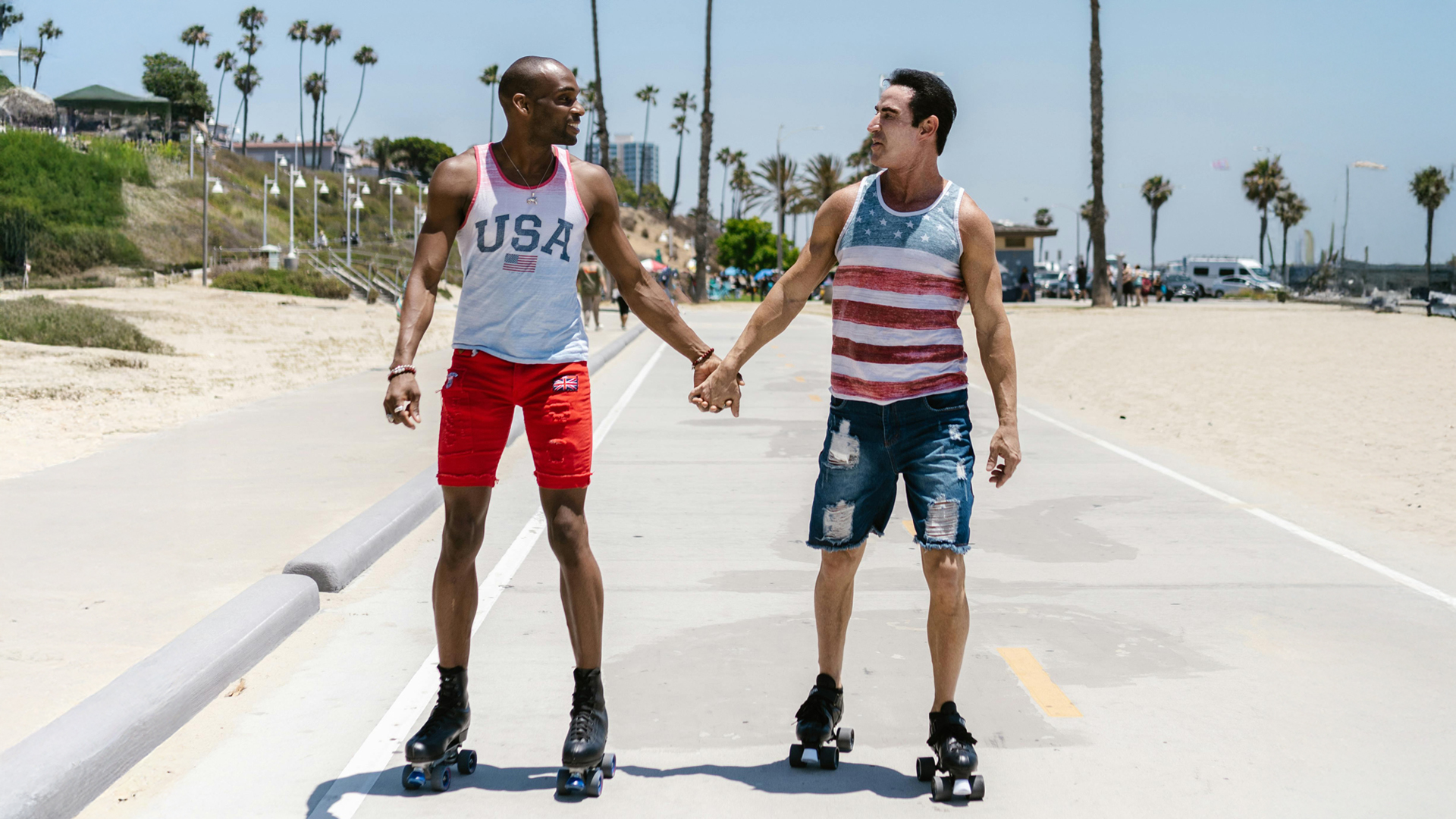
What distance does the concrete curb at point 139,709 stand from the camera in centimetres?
385

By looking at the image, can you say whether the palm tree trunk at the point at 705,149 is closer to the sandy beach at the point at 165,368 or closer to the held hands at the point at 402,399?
the sandy beach at the point at 165,368

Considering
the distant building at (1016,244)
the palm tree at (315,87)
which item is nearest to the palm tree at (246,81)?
the palm tree at (315,87)

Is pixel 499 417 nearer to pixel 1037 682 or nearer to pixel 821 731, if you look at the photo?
pixel 821 731

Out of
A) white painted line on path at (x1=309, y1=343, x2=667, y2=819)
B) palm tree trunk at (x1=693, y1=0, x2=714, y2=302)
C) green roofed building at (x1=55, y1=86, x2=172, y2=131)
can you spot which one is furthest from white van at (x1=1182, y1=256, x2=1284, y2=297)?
white painted line on path at (x1=309, y1=343, x2=667, y2=819)

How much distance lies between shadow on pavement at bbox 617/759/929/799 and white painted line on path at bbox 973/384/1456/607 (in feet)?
12.2

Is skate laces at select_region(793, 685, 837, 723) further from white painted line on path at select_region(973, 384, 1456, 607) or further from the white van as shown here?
the white van

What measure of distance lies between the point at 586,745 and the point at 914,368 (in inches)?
57.9

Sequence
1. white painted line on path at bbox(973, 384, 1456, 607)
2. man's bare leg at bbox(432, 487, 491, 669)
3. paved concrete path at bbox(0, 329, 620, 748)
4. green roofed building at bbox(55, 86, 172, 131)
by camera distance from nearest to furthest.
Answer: man's bare leg at bbox(432, 487, 491, 669)
paved concrete path at bbox(0, 329, 620, 748)
white painted line on path at bbox(973, 384, 1456, 607)
green roofed building at bbox(55, 86, 172, 131)

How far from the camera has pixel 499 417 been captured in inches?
171

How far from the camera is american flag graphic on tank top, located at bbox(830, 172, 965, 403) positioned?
424cm

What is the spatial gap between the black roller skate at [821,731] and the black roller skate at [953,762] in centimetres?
34

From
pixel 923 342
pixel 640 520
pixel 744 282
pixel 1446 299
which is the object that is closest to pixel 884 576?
pixel 640 520

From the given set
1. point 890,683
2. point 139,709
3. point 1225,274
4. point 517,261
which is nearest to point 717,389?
point 517,261

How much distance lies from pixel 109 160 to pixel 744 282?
38.9m
